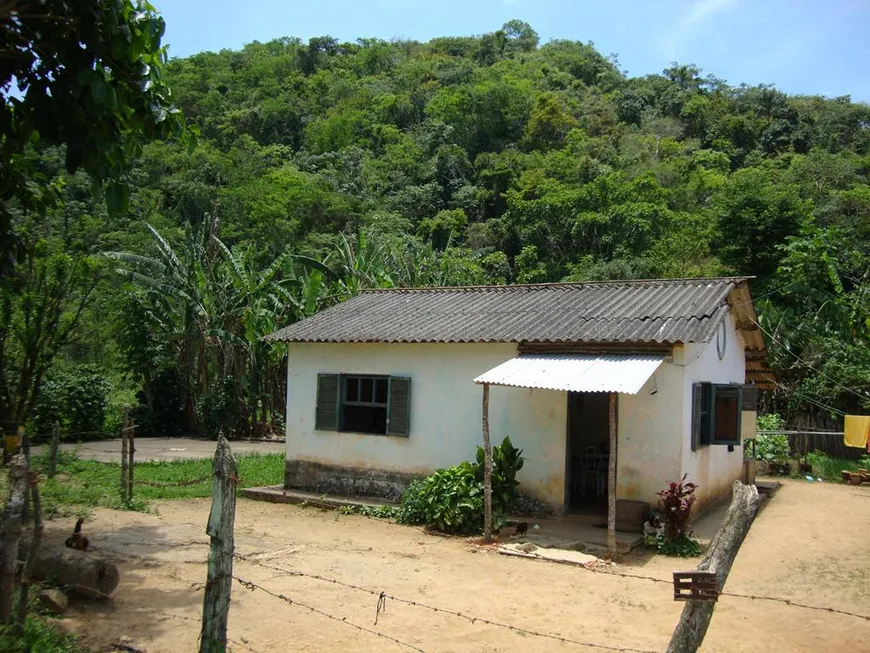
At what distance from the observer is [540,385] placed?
9.37 metres

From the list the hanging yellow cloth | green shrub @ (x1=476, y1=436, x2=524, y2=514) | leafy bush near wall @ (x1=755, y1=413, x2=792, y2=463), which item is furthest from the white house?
leafy bush near wall @ (x1=755, y1=413, x2=792, y2=463)

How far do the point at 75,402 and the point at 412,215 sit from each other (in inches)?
959

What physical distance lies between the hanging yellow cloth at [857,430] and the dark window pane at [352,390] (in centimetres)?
934

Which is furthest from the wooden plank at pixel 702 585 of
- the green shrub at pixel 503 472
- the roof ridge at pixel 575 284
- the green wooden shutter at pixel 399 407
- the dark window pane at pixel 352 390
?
the dark window pane at pixel 352 390

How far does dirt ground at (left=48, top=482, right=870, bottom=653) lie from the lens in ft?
19.5

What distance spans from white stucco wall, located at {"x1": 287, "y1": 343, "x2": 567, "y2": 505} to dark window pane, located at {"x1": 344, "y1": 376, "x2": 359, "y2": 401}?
222 mm

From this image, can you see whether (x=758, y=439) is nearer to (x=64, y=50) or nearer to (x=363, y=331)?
(x=363, y=331)

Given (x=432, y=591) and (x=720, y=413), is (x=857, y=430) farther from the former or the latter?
(x=432, y=591)

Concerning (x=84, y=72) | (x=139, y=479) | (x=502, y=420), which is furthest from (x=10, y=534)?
(x=139, y=479)

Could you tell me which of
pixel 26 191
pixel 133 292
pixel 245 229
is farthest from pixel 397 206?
pixel 26 191

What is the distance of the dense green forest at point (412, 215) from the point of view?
20062 millimetres

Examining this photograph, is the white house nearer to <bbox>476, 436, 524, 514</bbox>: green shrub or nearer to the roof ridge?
the roof ridge

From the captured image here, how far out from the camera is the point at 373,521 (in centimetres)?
1112

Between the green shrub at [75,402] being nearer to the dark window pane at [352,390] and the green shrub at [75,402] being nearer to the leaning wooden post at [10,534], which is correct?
the dark window pane at [352,390]
